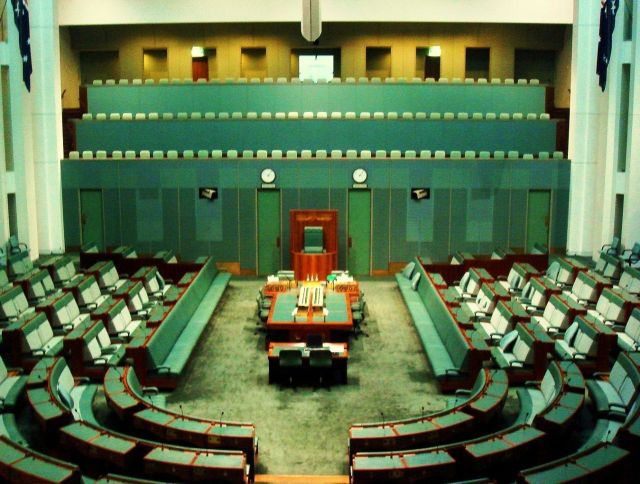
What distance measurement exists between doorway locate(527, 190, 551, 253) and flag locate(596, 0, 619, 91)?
309cm

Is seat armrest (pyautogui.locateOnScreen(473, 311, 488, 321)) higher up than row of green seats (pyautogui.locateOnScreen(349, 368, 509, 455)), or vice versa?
seat armrest (pyautogui.locateOnScreen(473, 311, 488, 321))

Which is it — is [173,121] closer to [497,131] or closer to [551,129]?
[497,131]

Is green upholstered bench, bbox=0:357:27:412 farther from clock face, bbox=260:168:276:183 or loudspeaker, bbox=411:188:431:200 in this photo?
loudspeaker, bbox=411:188:431:200

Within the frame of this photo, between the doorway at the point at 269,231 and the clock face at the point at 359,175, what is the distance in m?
1.99

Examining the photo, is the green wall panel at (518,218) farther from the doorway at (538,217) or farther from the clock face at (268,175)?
the clock face at (268,175)

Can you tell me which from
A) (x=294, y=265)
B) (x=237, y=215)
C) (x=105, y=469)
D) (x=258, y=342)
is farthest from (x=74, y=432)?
(x=237, y=215)

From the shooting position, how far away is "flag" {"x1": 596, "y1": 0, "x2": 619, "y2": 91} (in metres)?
18.2

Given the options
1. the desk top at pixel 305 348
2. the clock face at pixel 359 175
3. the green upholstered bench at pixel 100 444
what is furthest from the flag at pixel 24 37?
the green upholstered bench at pixel 100 444

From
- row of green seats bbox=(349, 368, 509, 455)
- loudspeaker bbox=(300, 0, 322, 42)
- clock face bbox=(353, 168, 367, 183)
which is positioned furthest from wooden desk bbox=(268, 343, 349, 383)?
clock face bbox=(353, 168, 367, 183)

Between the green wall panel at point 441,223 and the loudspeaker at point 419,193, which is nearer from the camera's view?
the loudspeaker at point 419,193

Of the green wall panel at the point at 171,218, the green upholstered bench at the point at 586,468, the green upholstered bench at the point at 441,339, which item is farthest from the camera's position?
the green wall panel at the point at 171,218

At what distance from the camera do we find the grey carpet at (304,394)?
30.4 feet

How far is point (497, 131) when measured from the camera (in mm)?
20109

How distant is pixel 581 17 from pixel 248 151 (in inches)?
358
